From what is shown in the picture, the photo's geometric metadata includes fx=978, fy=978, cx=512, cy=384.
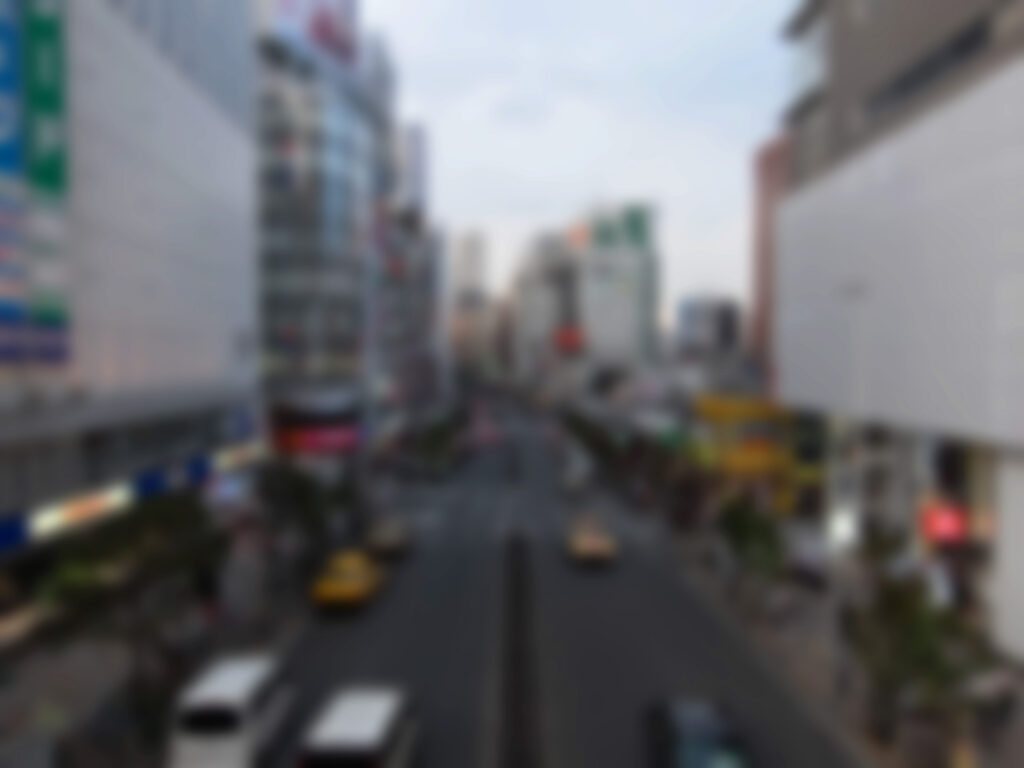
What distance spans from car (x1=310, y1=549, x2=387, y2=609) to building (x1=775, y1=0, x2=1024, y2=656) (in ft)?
43.6

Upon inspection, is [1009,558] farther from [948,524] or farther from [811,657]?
[811,657]

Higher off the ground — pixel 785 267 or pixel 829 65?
pixel 829 65

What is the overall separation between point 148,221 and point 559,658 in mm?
17267

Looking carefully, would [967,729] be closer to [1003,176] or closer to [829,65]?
[1003,176]

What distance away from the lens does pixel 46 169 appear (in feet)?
64.1

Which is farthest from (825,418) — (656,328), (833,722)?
(656,328)

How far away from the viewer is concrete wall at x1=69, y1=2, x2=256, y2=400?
Result: 2272 centimetres

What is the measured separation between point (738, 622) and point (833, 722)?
21.9 feet

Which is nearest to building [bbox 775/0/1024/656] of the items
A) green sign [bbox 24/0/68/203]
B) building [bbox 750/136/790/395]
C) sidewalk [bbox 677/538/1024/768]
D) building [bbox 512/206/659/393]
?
sidewalk [bbox 677/538/1024/768]

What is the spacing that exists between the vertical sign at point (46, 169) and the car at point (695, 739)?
47.0ft

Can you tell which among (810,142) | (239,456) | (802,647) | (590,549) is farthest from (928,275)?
(239,456)

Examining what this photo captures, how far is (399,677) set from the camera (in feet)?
54.5

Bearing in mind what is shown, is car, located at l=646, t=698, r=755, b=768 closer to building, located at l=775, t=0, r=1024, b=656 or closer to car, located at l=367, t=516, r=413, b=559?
building, located at l=775, t=0, r=1024, b=656

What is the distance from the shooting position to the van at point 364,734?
11.0 m
